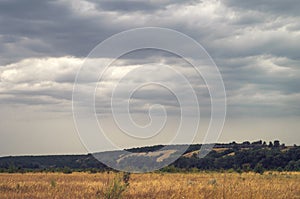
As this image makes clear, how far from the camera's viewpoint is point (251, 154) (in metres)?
83.7

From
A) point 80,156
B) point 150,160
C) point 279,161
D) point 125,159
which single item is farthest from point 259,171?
point 80,156

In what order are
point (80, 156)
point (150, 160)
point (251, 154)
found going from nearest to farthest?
point (150, 160) → point (251, 154) → point (80, 156)

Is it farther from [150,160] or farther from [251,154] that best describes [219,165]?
[150,160]

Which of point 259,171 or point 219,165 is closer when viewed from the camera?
point 259,171

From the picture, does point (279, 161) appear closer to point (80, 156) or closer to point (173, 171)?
point (173, 171)

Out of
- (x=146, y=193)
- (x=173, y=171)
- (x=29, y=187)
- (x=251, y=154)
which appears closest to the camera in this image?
(x=146, y=193)

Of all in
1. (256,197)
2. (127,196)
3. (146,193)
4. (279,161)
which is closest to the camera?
(256,197)

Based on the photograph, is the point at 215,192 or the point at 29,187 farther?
the point at 29,187

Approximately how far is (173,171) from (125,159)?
867 inches

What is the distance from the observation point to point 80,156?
383 ft

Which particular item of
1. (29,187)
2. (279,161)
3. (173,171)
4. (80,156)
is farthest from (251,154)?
(29,187)

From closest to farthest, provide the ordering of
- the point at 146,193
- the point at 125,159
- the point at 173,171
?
the point at 146,193
the point at 125,159
the point at 173,171

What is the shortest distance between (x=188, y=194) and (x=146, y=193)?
3.30 metres

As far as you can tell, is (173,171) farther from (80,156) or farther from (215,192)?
(80,156)
